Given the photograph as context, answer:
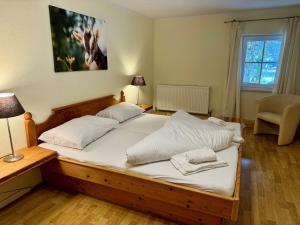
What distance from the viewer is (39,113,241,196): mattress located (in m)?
1.62

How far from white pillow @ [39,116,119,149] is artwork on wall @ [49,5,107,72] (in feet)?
2.23

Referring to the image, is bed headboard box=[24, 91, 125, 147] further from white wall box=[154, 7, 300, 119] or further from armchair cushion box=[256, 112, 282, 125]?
armchair cushion box=[256, 112, 282, 125]

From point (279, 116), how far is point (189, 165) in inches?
101

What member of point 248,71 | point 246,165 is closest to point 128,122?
point 246,165

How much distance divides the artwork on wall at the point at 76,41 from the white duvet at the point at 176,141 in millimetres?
1371

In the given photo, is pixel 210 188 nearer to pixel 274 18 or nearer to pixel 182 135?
pixel 182 135

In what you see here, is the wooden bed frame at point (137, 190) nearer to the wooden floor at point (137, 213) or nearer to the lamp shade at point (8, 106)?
the wooden floor at point (137, 213)

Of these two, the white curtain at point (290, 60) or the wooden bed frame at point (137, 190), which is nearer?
the wooden bed frame at point (137, 190)

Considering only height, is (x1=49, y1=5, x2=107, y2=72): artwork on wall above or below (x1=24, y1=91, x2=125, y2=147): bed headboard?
above

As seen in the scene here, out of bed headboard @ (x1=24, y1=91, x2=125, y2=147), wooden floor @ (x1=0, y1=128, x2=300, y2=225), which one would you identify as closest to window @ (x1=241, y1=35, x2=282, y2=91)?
wooden floor @ (x1=0, y1=128, x2=300, y2=225)

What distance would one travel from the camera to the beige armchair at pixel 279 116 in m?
3.30

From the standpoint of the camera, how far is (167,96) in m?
4.80

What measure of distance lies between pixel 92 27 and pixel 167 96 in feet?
7.72

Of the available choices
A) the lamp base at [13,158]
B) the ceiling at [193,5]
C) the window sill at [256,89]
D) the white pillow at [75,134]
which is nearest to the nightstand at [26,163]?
the lamp base at [13,158]
